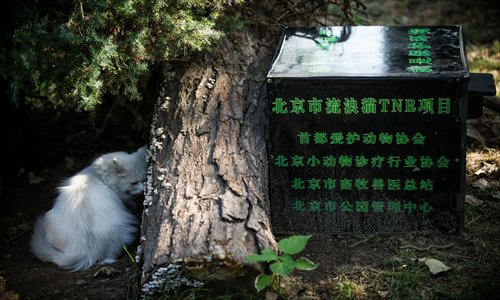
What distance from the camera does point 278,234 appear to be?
378 centimetres

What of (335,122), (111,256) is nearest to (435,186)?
(335,122)

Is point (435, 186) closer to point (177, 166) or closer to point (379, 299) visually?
point (379, 299)

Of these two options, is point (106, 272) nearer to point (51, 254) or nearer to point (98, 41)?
point (51, 254)

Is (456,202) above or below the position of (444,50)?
below

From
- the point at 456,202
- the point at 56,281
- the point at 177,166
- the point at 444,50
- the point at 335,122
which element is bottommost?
the point at 56,281

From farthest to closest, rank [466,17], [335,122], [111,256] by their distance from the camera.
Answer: [466,17], [111,256], [335,122]

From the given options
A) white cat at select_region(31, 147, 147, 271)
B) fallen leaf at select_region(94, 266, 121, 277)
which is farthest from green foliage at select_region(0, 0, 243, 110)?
fallen leaf at select_region(94, 266, 121, 277)

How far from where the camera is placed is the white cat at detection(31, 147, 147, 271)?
3.67 metres

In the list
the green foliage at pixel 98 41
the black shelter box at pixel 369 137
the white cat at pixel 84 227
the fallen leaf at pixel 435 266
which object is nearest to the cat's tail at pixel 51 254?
the white cat at pixel 84 227

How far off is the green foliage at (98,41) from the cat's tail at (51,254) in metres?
0.90

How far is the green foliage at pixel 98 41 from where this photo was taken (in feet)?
11.3

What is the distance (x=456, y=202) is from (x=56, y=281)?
2518 mm

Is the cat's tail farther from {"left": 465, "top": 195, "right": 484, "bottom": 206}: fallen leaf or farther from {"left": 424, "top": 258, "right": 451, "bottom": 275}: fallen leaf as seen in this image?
{"left": 465, "top": 195, "right": 484, "bottom": 206}: fallen leaf

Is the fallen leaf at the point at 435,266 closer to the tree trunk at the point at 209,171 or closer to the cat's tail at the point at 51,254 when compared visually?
the tree trunk at the point at 209,171
